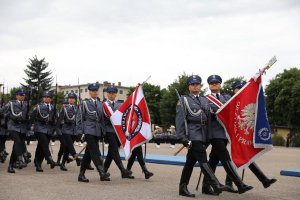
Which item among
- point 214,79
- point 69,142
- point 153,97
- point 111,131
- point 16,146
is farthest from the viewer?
point 153,97

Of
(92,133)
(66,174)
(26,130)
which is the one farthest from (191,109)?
(26,130)

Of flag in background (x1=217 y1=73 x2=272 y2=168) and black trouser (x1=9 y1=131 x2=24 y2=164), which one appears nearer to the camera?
flag in background (x1=217 y1=73 x2=272 y2=168)

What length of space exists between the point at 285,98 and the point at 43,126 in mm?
50732

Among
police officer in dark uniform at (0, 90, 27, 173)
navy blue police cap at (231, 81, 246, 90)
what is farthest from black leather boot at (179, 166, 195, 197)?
police officer in dark uniform at (0, 90, 27, 173)

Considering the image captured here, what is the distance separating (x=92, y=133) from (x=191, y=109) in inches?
119

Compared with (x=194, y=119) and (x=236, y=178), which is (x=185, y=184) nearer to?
(x=236, y=178)

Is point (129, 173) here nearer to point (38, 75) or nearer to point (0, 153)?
point (0, 153)

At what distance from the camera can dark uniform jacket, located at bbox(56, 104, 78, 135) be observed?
562 inches

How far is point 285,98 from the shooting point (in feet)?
198

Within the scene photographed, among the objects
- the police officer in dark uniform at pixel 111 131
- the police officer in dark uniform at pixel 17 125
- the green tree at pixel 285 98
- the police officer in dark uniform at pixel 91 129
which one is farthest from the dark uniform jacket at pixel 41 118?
the green tree at pixel 285 98

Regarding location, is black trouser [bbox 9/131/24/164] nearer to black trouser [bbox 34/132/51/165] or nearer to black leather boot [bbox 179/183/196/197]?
black trouser [bbox 34/132/51/165]

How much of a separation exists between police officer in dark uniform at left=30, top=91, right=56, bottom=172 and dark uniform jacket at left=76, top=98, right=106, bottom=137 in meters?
2.57

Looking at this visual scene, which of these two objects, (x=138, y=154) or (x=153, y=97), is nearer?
(x=138, y=154)

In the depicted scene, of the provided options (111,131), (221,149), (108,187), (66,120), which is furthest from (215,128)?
(66,120)
